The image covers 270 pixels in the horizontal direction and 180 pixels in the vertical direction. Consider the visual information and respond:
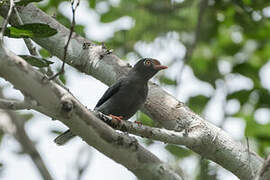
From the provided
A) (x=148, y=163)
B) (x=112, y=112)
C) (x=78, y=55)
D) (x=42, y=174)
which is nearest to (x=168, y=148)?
(x=112, y=112)

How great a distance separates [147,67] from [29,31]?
9.12ft

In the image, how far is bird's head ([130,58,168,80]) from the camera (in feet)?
19.2

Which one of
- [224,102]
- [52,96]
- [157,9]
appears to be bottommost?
[224,102]

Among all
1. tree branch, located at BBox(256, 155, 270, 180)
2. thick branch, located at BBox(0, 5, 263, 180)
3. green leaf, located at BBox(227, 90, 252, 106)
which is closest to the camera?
tree branch, located at BBox(256, 155, 270, 180)

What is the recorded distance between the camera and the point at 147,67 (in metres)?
6.11

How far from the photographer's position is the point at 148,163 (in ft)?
10.6

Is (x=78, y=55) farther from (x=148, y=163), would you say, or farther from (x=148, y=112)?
(x=148, y=163)

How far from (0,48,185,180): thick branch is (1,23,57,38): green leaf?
79 cm

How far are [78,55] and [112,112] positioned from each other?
3.59 feet

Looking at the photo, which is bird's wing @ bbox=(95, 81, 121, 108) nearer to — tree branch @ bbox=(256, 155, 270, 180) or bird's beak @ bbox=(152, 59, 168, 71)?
bird's beak @ bbox=(152, 59, 168, 71)

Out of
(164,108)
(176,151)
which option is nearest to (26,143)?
(176,151)

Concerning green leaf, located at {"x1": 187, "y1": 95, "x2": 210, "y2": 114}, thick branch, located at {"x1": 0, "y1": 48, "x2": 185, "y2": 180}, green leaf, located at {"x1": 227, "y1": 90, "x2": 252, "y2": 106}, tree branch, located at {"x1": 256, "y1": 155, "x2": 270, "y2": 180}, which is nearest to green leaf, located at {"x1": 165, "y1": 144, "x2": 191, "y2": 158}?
green leaf, located at {"x1": 187, "y1": 95, "x2": 210, "y2": 114}

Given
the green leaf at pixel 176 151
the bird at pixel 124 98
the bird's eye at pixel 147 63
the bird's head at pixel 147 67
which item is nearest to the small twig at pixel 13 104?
the bird at pixel 124 98

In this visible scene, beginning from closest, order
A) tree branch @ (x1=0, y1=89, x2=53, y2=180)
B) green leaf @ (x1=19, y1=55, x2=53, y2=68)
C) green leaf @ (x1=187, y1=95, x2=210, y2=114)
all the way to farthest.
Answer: green leaf @ (x1=19, y1=55, x2=53, y2=68)
tree branch @ (x1=0, y1=89, x2=53, y2=180)
green leaf @ (x1=187, y1=95, x2=210, y2=114)
